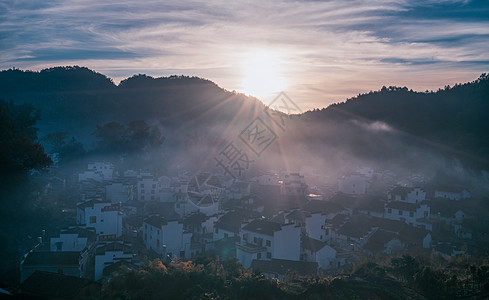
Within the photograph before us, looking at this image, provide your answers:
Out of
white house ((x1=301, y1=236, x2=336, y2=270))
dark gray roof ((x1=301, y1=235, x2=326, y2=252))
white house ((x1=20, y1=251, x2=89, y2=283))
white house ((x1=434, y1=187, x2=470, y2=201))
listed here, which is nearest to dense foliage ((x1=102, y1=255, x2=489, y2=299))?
white house ((x1=20, y1=251, x2=89, y2=283))

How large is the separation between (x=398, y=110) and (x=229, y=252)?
3567cm

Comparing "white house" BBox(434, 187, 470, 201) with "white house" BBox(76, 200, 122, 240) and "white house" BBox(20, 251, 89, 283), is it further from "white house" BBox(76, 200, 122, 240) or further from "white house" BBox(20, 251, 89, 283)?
"white house" BBox(20, 251, 89, 283)

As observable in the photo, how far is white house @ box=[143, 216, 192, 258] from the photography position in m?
12.6

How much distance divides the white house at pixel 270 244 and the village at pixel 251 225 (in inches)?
1.3

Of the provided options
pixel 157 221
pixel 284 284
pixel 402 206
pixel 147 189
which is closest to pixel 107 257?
pixel 157 221

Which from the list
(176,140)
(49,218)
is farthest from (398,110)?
(49,218)

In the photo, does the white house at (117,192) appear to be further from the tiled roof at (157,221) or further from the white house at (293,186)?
the white house at (293,186)

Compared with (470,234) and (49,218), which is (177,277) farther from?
(470,234)

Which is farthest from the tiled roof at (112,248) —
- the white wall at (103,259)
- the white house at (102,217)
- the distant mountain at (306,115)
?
the distant mountain at (306,115)

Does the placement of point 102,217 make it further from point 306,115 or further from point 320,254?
point 306,115

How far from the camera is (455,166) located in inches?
1120

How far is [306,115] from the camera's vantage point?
2099 inches

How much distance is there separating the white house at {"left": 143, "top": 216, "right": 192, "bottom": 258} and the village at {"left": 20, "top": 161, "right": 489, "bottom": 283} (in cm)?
4

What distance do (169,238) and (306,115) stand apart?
43.0m
